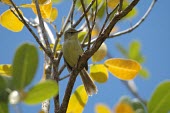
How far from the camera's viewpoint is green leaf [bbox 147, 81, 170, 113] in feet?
3.32

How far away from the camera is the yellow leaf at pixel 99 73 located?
2152 millimetres

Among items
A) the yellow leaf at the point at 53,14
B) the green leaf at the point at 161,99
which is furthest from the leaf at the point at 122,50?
the green leaf at the point at 161,99

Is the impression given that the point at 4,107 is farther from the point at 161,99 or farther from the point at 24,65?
the point at 161,99

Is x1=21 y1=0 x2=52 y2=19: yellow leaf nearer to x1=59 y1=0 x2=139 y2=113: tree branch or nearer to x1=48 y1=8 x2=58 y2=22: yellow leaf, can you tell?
x1=48 y1=8 x2=58 y2=22: yellow leaf

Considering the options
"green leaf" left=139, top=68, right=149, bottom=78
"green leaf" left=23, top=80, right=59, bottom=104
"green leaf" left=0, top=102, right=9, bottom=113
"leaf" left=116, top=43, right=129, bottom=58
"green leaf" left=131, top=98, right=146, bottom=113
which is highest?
"green leaf" left=23, top=80, right=59, bottom=104

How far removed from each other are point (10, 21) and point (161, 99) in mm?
1334

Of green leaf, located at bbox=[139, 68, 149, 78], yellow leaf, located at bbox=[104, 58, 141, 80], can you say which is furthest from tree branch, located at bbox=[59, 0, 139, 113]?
green leaf, located at bbox=[139, 68, 149, 78]

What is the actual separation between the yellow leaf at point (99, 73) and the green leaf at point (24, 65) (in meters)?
1.22

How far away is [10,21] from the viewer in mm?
2139

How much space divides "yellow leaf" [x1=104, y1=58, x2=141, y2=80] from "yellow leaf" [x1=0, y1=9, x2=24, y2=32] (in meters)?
0.57

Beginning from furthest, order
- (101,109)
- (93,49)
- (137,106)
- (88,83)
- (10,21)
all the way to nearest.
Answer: (88,83) < (10,21) < (93,49) < (137,106) < (101,109)

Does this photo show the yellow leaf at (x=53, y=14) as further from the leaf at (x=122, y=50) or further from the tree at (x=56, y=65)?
the leaf at (x=122, y=50)

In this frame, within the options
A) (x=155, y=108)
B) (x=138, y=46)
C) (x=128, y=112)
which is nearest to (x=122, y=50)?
(x=138, y=46)

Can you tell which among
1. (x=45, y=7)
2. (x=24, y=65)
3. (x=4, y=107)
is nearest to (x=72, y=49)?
(x=45, y=7)
